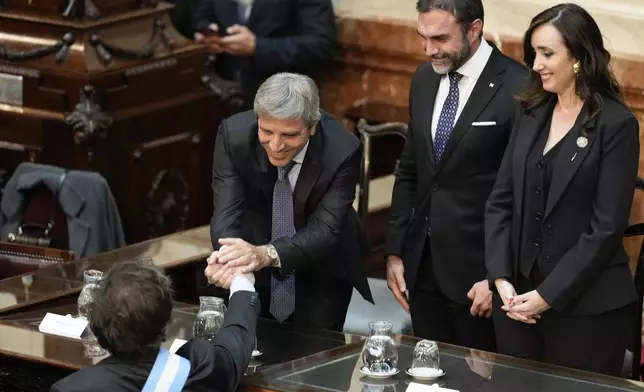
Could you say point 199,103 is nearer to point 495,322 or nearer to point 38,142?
point 38,142

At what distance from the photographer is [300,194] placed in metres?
4.43

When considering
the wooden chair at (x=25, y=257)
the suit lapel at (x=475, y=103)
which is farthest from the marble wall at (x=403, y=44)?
the wooden chair at (x=25, y=257)

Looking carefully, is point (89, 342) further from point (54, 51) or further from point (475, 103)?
point (54, 51)

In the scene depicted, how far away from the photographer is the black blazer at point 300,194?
439 centimetres

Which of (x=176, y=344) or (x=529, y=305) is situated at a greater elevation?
(x=529, y=305)

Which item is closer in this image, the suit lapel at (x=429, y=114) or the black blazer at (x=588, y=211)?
the black blazer at (x=588, y=211)

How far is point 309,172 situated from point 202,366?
1019 millimetres

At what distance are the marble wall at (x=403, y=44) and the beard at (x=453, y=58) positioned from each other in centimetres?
172

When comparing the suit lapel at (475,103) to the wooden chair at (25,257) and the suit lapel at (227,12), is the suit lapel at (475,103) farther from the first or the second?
the suit lapel at (227,12)

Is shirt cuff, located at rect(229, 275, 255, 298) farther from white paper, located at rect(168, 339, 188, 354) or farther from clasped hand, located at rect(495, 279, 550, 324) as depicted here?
clasped hand, located at rect(495, 279, 550, 324)

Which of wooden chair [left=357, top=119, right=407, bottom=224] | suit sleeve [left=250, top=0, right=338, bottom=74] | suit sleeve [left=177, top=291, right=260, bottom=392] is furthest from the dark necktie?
suit sleeve [left=177, top=291, right=260, bottom=392]

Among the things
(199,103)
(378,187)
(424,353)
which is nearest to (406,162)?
(424,353)

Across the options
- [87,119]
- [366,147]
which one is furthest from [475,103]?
[87,119]

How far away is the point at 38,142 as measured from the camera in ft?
21.3
